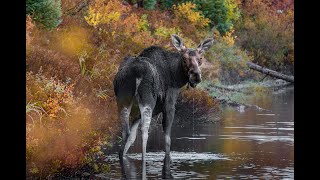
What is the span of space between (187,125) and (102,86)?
507 cm

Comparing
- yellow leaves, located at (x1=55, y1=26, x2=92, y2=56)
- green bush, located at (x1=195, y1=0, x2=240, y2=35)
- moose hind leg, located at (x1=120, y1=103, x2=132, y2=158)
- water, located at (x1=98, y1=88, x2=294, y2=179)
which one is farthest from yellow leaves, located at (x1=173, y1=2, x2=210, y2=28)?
moose hind leg, located at (x1=120, y1=103, x2=132, y2=158)

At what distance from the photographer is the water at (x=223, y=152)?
45.0 feet

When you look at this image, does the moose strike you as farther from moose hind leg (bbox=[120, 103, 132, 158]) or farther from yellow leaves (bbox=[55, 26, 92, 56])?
yellow leaves (bbox=[55, 26, 92, 56])

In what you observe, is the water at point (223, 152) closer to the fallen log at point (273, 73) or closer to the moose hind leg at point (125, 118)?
the moose hind leg at point (125, 118)

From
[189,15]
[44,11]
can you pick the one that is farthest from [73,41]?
[189,15]

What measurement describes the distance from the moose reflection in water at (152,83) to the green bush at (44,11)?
221 inches

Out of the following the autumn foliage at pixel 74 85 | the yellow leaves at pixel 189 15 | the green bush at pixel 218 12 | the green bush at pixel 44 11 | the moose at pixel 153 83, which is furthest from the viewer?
the green bush at pixel 218 12

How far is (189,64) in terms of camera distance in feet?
46.0

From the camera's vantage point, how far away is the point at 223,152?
17.1 m

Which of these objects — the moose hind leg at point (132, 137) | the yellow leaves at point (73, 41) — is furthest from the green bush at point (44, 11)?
the moose hind leg at point (132, 137)

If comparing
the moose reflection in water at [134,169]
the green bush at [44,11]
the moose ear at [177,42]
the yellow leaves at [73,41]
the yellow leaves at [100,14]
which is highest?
the yellow leaves at [100,14]

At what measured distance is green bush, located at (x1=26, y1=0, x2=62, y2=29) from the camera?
63.9 ft
